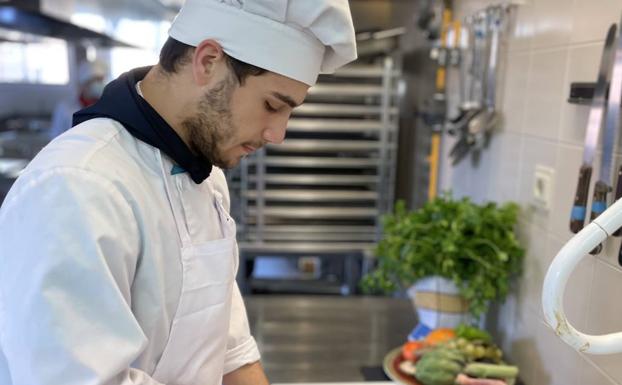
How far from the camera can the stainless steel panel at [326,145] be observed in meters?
2.30

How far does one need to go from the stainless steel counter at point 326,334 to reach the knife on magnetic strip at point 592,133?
58cm

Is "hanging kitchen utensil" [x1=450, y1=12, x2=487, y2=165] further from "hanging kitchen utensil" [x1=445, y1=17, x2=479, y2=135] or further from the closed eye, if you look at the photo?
the closed eye

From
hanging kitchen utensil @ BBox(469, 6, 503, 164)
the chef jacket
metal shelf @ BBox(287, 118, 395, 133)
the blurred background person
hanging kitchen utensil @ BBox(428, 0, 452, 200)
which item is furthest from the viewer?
the blurred background person

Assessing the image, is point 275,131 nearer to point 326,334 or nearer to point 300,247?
point 326,334

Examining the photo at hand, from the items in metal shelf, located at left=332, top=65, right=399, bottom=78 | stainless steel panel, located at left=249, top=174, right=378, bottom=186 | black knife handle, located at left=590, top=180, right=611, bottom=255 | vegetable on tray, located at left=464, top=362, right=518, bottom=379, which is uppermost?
metal shelf, located at left=332, top=65, right=399, bottom=78

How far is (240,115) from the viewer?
0.71 m

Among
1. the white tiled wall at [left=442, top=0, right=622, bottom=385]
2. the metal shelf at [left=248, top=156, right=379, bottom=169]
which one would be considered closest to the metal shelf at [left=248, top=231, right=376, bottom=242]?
the metal shelf at [left=248, top=156, right=379, bottom=169]

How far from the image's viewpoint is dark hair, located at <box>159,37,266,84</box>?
2.27 feet

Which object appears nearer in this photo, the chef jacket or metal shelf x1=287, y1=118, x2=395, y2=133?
the chef jacket

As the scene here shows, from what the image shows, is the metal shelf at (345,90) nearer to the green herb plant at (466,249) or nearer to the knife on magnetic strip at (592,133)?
the green herb plant at (466,249)

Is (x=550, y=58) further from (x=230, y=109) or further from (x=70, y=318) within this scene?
(x=70, y=318)

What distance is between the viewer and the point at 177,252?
Answer: 71 cm

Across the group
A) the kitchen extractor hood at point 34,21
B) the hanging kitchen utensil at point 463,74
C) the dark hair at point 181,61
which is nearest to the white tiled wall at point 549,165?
the hanging kitchen utensil at point 463,74

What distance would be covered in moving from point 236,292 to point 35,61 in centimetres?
299
